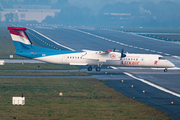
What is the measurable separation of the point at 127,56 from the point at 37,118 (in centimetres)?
2637

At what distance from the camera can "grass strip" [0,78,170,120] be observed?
79.3 ft

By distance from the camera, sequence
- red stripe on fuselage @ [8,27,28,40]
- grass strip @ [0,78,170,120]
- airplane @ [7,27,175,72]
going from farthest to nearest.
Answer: airplane @ [7,27,175,72]
red stripe on fuselage @ [8,27,28,40]
grass strip @ [0,78,170,120]

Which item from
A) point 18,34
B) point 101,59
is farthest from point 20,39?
point 101,59

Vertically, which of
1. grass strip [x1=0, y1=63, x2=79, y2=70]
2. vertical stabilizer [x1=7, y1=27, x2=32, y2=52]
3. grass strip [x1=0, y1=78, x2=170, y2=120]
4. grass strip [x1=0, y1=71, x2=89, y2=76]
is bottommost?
grass strip [x1=0, y1=78, x2=170, y2=120]

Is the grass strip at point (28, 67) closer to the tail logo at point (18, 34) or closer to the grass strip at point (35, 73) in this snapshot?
the grass strip at point (35, 73)

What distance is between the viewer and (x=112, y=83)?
37875 mm

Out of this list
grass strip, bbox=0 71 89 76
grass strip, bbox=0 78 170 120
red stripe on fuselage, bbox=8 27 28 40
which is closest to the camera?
grass strip, bbox=0 78 170 120

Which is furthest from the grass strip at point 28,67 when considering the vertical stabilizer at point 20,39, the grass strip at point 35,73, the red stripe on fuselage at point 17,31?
the red stripe on fuselage at point 17,31

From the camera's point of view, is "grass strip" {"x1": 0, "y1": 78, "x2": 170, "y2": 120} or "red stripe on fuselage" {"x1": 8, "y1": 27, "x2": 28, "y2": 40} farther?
"red stripe on fuselage" {"x1": 8, "y1": 27, "x2": 28, "y2": 40}

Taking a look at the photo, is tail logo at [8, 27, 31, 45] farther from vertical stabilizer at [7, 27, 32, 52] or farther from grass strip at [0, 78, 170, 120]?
grass strip at [0, 78, 170, 120]

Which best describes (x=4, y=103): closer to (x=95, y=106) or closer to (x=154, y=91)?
(x=95, y=106)

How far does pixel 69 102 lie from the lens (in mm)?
28109

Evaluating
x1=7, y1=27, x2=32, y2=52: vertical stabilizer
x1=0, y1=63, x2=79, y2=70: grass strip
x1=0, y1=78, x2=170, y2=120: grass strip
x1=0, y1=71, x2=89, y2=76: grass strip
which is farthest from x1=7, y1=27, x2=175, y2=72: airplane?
x1=0, y1=78, x2=170, y2=120: grass strip

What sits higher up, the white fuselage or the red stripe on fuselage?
the red stripe on fuselage
